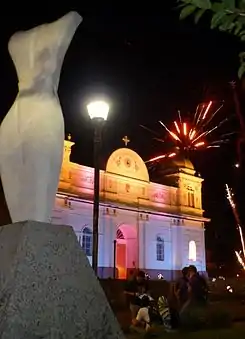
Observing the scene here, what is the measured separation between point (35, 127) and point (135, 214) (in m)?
27.9

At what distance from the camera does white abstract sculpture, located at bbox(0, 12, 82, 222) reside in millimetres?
4891

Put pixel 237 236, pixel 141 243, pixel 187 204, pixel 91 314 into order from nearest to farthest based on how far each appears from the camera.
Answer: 1. pixel 91 314
2. pixel 141 243
3. pixel 187 204
4. pixel 237 236

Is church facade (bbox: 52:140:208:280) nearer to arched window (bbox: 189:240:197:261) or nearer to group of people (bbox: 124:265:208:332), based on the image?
arched window (bbox: 189:240:197:261)

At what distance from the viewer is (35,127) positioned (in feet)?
16.3

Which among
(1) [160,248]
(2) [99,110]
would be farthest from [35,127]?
(1) [160,248]

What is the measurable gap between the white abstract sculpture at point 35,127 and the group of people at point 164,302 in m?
6.67

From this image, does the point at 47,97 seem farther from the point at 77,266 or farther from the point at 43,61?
the point at 77,266

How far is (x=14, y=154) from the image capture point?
16.2 ft

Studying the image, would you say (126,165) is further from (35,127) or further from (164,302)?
(35,127)

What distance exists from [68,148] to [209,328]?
1845cm

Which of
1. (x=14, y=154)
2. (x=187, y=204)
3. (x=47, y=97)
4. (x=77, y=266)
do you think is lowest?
(x=77, y=266)

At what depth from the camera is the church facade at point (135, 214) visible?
29141 millimetres

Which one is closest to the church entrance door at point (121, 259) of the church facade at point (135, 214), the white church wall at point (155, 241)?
the church facade at point (135, 214)

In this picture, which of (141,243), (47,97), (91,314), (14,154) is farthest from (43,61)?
(141,243)
